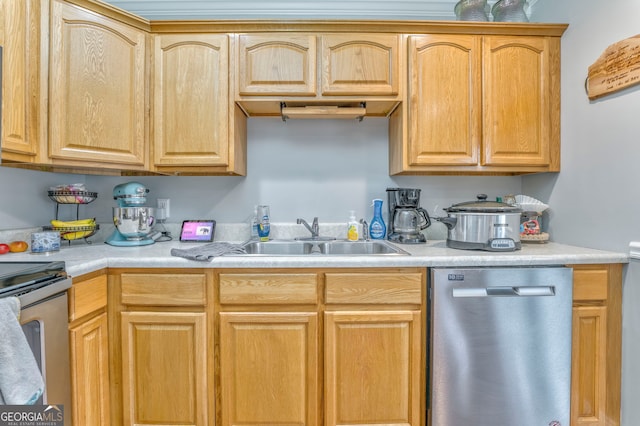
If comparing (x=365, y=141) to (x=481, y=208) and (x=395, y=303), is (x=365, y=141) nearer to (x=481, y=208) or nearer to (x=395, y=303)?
(x=481, y=208)

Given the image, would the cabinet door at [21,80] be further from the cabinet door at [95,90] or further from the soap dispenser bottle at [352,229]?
the soap dispenser bottle at [352,229]

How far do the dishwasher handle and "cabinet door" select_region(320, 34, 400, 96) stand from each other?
1107 mm

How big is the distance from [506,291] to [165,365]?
1.54m

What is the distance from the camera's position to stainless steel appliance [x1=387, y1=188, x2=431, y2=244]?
192cm

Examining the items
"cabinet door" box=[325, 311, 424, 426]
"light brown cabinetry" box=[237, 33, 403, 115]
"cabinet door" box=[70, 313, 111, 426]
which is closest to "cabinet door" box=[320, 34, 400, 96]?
"light brown cabinetry" box=[237, 33, 403, 115]

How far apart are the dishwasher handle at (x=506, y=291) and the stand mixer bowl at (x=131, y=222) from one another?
167 centimetres

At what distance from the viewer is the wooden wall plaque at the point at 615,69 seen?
1423 mm

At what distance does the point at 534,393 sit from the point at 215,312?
4.80 ft

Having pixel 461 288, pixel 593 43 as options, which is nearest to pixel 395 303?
pixel 461 288

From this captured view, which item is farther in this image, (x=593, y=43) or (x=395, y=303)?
(x=593, y=43)

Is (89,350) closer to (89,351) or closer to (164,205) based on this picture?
(89,351)

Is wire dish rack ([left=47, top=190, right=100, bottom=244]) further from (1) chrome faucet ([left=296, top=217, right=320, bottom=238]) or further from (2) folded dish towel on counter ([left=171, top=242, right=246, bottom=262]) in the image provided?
(1) chrome faucet ([left=296, top=217, right=320, bottom=238])

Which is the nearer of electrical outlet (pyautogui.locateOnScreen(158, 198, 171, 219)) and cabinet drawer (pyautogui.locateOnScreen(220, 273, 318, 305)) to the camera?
cabinet drawer (pyautogui.locateOnScreen(220, 273, 318, 305))

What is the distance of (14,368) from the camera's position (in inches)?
36.1
